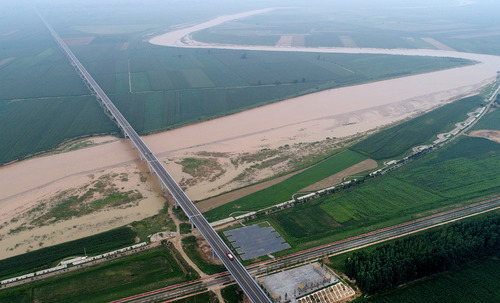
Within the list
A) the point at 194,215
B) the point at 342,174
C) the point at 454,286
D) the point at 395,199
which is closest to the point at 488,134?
the point at 395,199

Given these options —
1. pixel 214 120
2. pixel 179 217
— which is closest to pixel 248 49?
pixel 214 120

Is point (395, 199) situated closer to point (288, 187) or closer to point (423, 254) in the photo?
point (423, 254)

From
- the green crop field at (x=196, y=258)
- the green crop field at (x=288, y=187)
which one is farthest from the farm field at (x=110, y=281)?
the green crop field at (x=288, y=187)

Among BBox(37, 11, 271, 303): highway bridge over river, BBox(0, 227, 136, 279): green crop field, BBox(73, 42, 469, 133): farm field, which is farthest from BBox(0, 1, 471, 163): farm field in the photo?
BBox(0, 227, 136, 279): green crop field

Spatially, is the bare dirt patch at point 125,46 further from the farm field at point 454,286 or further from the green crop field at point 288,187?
the farm field at point 454,286

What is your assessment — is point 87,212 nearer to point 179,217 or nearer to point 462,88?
point 179,217
